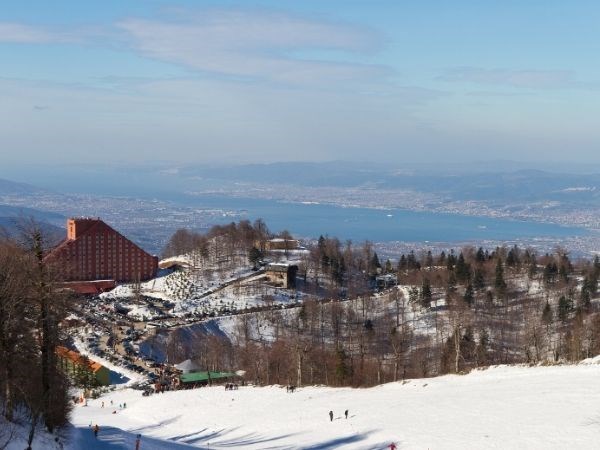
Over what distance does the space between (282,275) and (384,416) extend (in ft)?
173

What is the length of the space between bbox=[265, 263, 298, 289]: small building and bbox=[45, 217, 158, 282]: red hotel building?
51.8ft

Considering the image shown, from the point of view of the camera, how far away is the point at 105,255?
88.2 meters

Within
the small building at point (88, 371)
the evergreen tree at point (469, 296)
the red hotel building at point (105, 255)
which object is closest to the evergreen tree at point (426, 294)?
the evergreen tree at point (469, 296)

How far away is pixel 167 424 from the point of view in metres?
34.9

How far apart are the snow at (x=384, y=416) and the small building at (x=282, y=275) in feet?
133

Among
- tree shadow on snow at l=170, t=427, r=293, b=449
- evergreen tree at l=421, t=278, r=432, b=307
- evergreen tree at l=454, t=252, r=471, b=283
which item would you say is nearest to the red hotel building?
evergreen tree at l=421, t=278, r=432, b=307

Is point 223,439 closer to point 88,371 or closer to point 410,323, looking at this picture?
point 88,371

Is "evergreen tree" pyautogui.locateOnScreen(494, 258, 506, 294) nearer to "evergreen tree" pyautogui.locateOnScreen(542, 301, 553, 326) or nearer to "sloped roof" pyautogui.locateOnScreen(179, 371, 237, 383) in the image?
"evergreen tree" pyautogui.locateOnScreen(542, 301, 553, 326)

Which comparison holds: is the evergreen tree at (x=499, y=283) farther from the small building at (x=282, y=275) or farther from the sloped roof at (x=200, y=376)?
the sloped roof at (x=200, y=376)

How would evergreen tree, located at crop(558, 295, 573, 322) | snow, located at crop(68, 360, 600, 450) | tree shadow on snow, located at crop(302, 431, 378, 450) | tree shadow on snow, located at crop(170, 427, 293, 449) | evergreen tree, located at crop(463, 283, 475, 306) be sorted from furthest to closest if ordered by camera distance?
evergreen tree, located at crop(463, 283, 475, 306) → evergreen tree, located at crop(558, 295, 573, 322) → tree shadow on snow, located at crop(170, 427, 293, 449) → tree shadow on snow, located at crop(302, 431, 378, 450) → snow, located at crop(68, 360, 600, 450)

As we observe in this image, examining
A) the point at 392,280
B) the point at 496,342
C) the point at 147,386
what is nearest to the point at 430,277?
the point at 392,280

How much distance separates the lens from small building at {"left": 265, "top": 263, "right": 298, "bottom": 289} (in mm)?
81250

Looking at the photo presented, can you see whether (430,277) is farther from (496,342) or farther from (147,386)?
(147,386)

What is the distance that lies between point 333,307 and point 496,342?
633 inches
